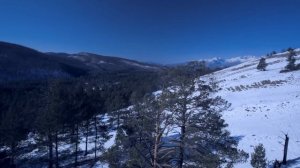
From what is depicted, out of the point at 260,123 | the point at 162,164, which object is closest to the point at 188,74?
the point at 162,164

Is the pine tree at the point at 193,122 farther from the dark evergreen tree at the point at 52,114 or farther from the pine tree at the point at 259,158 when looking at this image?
the dark evergreen tree at the point at 52,114

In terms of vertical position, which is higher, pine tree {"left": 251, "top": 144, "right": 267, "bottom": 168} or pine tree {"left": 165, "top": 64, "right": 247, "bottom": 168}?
pine tree {"left": 165, "top": 64, "right": 247, "bottom": 168}

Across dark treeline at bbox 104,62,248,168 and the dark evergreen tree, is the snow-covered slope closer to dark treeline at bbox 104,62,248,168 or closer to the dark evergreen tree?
dark treeline at bbox 104,62,248,168

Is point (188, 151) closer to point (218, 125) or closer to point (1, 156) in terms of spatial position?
point (218, 125)

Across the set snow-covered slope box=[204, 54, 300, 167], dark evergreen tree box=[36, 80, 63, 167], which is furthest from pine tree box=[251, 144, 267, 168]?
dark evergreen tree box=[36, 80, 63, 167]

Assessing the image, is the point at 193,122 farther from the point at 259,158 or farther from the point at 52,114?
the point at 52,114

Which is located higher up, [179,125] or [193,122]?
[193,122]

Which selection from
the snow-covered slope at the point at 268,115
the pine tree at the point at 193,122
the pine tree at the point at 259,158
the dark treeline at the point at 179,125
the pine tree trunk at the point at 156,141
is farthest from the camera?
the snow-covered slope at the point at 268,115

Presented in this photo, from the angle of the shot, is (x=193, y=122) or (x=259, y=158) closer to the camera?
(x=193, y=122)

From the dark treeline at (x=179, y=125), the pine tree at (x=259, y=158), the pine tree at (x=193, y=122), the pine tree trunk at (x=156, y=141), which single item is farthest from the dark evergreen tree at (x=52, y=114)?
the pine tree at (x=193, y=122)

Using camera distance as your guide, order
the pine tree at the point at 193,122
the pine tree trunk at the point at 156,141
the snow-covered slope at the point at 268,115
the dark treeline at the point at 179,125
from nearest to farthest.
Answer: the pine tree trunk at the point at 156,141
the dark treeline at the point at 179,125
the pine tree at the point at 193,122
the snow-covered slope at the point at 268,115

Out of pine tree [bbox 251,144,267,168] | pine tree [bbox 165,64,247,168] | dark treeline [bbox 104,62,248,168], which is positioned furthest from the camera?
pine tree [bbox 251,144,267,168]

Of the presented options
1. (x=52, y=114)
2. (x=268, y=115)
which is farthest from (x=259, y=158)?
(x=52, y=114)
